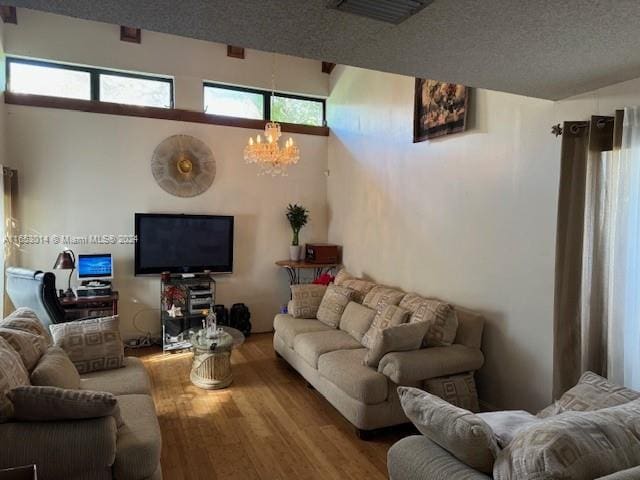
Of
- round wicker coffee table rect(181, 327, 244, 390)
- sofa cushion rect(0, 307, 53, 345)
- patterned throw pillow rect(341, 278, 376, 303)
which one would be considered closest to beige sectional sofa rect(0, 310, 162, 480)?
sofa cushion rect(0, 307, 53, 345)

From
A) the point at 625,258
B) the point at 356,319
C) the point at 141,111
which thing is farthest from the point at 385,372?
the point at 141,111

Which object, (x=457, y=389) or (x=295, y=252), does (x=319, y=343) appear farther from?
(x=295, y=252)

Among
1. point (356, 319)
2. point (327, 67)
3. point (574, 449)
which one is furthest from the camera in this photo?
point (327, 67)

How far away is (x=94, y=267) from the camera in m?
4.82

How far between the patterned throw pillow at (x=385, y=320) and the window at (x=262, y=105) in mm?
3405

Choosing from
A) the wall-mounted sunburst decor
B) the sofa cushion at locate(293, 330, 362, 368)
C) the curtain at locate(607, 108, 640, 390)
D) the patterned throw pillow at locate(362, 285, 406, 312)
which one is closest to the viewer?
the curtain at locate(607, 108, 640, 390)

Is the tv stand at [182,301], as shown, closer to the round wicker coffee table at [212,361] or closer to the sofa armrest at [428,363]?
the round wicker coffee table at [212,361]

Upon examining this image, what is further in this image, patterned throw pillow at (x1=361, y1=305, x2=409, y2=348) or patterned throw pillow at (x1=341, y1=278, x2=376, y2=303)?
patterned throw pillow at (x1=341, y1=278, x2=376, y2=303)

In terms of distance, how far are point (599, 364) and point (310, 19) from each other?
249 centimetres

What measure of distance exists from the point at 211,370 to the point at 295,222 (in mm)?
2545

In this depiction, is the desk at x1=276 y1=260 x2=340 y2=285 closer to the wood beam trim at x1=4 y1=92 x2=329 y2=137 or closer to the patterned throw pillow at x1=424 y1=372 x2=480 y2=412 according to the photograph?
the wood beam trim at x1=4 y1=92 x2=329 y2=137

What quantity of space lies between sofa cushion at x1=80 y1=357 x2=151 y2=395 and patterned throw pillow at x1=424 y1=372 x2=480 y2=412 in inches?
78.5

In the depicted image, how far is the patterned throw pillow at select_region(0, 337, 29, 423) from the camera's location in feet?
6.10

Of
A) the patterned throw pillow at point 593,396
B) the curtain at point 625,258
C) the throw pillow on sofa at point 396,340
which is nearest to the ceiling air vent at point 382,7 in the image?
the curtain at point 625,258
